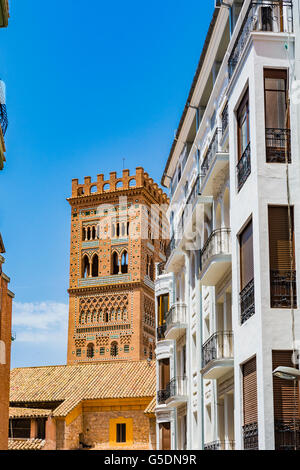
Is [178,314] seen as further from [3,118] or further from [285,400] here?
[285,400]

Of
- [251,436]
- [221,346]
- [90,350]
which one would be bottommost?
[251,436]

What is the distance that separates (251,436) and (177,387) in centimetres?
1271

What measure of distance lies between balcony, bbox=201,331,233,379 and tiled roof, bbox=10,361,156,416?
23279 millimetres

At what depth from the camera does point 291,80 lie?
15.7 m

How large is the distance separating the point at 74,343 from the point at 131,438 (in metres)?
36.9

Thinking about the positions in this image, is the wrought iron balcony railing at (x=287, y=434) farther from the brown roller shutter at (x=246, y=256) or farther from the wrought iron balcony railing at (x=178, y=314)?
the wrought iron balcony railing at (x=178, y=314)

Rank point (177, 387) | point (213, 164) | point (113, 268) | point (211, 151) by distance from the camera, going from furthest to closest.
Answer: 1. point (113, 268)
2. point (177, 387)
3. point (211, 151)
4. point (213, 164)

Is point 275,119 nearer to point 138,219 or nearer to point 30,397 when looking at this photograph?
point 30,397

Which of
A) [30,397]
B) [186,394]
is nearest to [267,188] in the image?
[186,394]

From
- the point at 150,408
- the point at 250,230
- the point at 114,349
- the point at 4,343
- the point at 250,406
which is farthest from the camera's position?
the point at 114,349

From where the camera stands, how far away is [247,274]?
1596 centimetres

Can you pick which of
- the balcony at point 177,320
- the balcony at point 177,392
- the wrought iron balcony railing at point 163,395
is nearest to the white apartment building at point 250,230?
the balcony at point 177,392

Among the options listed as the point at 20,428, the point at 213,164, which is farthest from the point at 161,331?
the point at 20,428
